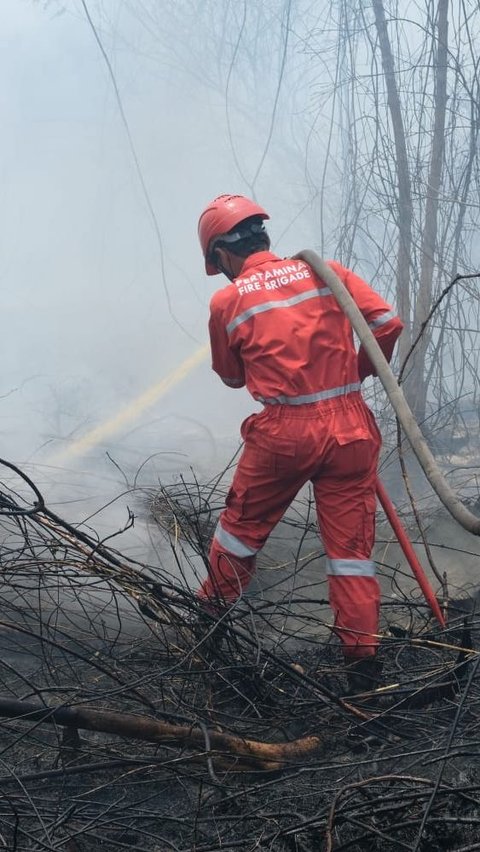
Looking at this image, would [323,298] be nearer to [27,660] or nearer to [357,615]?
[357,615]

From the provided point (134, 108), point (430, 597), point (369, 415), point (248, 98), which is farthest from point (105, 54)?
point (430, 597)

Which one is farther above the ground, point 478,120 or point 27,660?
point 478,120

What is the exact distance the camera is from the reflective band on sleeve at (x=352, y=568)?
9.81 ft

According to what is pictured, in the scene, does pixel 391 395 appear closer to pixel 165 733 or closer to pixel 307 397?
pixel 307 397

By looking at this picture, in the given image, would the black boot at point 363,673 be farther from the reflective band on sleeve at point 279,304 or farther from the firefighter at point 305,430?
the reflective band on sleeve at point 279,304

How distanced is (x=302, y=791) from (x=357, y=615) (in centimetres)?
80

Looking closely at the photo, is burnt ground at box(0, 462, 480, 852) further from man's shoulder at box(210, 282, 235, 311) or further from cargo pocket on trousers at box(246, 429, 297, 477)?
man's shoulder at box(210, 282, 235, 311)

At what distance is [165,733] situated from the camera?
A: 7.39ft

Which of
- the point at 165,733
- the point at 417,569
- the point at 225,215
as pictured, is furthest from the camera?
the point at 225,215

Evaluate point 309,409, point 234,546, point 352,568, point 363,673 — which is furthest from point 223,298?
point 363,673

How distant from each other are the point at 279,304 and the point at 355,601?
113 centimetres

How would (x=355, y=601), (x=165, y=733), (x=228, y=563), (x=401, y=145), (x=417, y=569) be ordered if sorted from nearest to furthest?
(x=165, y=733), (x=355, y=601), (x=417, y=569), (x=228, y=563), (x=401, y=145)

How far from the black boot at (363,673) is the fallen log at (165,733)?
388 mm

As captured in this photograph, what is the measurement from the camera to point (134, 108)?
8.30m
